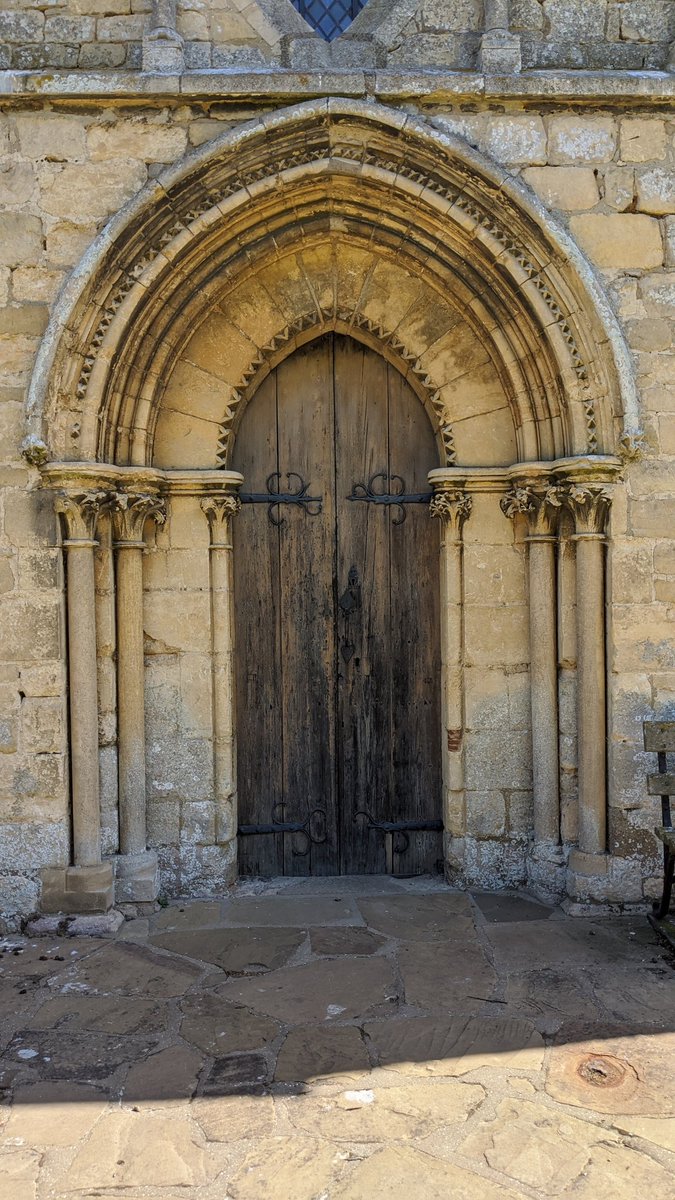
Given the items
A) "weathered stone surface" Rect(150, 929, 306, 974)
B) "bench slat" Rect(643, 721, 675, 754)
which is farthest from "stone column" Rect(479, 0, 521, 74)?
"weathered stone surface" Rect(150, 929, 306, 974)

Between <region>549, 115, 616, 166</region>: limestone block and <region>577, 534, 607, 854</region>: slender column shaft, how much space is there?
70.0 inches

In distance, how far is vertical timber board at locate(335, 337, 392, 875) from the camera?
16.2 feet

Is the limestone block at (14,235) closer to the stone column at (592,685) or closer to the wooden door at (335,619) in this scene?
the wooden door at (335,619)

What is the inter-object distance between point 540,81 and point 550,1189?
14.3 ft

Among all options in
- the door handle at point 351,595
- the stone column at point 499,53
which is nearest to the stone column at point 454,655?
the door handle at point 351,595

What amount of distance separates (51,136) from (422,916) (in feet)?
13.3

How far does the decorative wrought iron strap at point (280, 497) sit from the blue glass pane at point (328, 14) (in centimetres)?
221

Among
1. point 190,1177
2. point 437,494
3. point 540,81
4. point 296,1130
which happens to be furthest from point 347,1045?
point 540,81

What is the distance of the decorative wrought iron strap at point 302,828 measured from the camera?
494 centimetres

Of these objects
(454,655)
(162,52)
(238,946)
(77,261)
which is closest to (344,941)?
(238,946)

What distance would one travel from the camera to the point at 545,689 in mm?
4594

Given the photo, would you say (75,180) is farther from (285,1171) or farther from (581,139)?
(285,1171)

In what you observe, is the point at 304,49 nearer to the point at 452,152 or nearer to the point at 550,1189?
the point at 452,152

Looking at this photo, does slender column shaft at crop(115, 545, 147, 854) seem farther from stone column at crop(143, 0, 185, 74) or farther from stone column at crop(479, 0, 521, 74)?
stone column at crop(479, 0, 521, 74)
